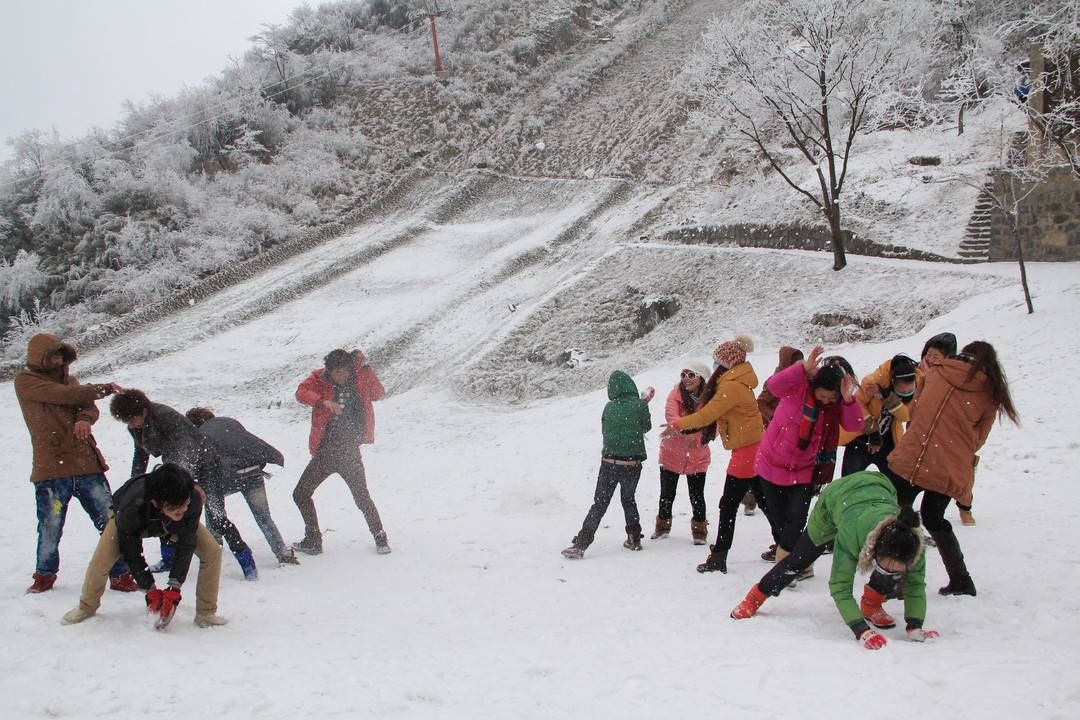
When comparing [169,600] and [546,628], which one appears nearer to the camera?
[169,600]

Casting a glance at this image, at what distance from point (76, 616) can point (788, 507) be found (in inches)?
184

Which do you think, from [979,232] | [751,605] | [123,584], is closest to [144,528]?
[123,584]

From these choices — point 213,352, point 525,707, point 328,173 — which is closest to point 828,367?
point 525,707

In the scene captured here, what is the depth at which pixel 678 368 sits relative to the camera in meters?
14.5

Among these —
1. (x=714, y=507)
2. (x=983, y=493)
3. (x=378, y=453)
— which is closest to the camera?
(x=983, y=493)

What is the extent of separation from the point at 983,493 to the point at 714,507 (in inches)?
99.7

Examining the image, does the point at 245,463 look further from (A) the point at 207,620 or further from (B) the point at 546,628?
(B) the point at 546,628

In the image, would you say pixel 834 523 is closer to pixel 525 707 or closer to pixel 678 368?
pixel 525 707

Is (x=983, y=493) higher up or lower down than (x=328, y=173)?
lower down

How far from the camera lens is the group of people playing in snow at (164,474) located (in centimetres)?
465

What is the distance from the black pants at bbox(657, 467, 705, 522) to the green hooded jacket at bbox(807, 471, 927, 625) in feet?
6.99

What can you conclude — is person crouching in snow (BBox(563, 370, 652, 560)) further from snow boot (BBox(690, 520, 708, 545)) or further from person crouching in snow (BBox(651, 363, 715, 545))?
snow boot (BBox(690, 520, 708, 545))

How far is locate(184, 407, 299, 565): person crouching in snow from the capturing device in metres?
6.16

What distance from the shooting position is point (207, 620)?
4.78 metres
